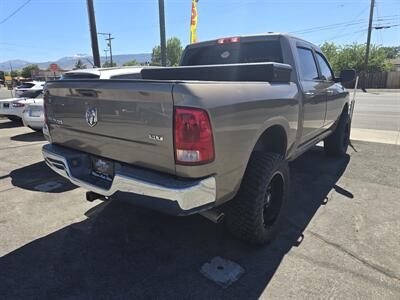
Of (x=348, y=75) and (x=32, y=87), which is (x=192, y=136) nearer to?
(x=348, y=75)

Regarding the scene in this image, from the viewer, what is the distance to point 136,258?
8.66ft

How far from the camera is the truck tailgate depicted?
2031mm

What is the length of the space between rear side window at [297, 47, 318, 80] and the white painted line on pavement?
13.3ft

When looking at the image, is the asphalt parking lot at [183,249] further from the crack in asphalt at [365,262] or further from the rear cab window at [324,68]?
the rear cab window at [324,68]

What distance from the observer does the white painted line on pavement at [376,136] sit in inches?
290

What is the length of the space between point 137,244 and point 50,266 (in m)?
0.74

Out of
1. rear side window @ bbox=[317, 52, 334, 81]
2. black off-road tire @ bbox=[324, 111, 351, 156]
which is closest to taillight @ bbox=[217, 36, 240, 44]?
rear side window @ bbox=[317, 52, 334, 81]

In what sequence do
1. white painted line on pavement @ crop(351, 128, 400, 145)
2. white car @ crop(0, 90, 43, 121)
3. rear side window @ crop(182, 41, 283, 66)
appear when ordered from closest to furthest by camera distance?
rear side window @ crop(182, 41, 283, 66) → white painted line on pavement @ crop(351, 128, 400, 145) → white car @ crop(0, 90, 43, 121)

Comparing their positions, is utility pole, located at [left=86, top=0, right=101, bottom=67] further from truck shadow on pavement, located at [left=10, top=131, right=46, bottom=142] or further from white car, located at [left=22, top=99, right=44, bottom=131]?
white car, located at [left=22, top=99, right=44, bottom=131]

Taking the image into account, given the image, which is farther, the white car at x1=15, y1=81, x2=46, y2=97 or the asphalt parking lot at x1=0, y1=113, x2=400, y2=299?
the white car at x1=15, y1=81, x2=46, y2=97

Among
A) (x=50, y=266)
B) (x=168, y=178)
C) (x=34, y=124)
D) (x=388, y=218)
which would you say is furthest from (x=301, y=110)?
(x=34, y=124)

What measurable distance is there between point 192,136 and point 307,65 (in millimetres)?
2739

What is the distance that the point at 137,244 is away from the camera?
9.37ft

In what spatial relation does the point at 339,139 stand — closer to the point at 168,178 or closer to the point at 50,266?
the point at 168,178
